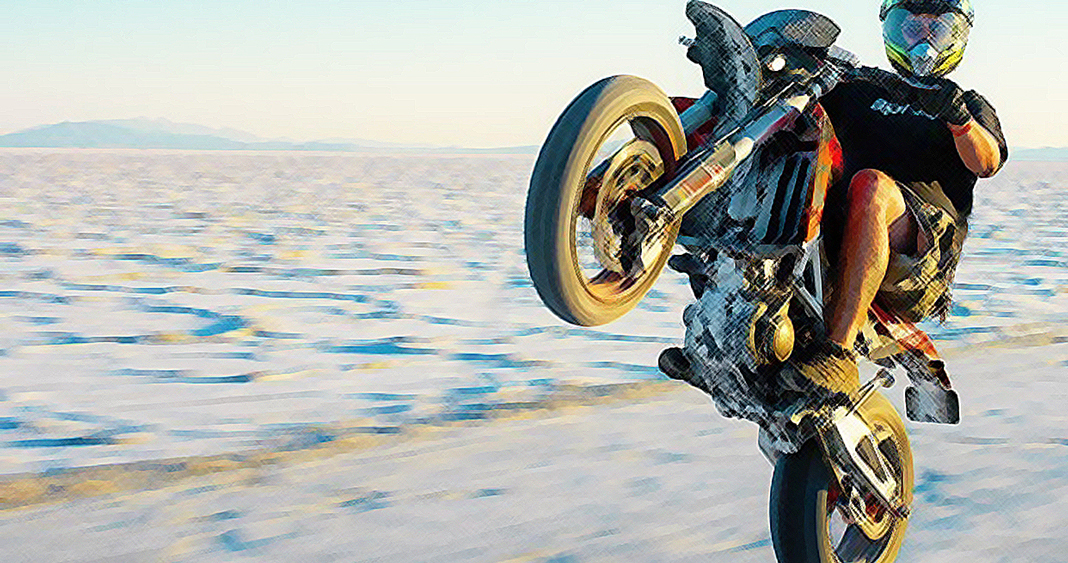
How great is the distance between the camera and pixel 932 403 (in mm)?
3832

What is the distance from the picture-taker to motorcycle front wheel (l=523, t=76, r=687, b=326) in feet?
8.23

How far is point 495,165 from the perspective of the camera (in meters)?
40.1

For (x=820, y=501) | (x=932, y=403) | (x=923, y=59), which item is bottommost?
(x=820, y=501)

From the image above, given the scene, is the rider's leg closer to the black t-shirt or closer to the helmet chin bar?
the black t-shirt

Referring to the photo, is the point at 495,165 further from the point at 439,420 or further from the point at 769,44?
the point at 769,44

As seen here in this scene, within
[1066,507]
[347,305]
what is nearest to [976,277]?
[347,305]

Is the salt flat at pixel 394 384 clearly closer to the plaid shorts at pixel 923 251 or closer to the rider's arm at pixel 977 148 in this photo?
the plaid shorts at pixel 923 251

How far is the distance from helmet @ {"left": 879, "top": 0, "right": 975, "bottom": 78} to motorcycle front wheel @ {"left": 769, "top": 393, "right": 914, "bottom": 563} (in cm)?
109

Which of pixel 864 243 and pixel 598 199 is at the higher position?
pixel 598 199

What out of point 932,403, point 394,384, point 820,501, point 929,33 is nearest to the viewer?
point 929,33

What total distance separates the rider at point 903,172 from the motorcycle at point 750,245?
78 millimetres

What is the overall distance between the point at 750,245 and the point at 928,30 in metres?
0.73

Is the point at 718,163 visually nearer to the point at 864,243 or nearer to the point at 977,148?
the point at 864,243

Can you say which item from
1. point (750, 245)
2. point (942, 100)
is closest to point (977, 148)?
point (942, 100)
